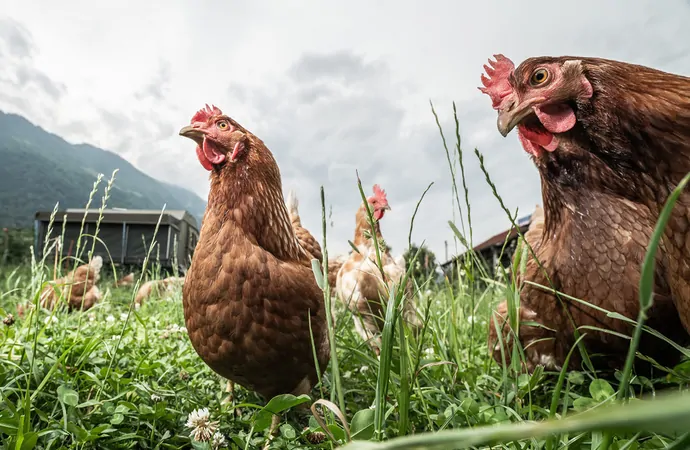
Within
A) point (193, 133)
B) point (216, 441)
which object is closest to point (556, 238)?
point (216, 441)

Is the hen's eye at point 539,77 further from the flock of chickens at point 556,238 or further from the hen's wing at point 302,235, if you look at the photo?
the hen's wing at point 302,235

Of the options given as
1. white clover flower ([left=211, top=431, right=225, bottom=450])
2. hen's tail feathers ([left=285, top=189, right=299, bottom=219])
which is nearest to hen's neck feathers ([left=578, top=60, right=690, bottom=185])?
white clover flower ([left=211, top=431, right=225, bottom=450])

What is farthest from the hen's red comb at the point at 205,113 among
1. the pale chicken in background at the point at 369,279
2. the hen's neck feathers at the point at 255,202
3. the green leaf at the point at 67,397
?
the green leaf at the point at 67,397

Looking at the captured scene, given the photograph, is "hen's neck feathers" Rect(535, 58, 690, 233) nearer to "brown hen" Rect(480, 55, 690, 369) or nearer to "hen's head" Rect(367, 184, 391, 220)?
"brown hen" Rect(480, 55, 690, 369)

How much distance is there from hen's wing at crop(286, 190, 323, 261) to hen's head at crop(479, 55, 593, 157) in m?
1.54

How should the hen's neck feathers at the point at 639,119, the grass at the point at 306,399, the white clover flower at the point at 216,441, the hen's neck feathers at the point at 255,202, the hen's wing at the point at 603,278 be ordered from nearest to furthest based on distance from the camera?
the grass at the point at 306,399 → the hen's neck feathers at the point at 639,119 → the white clover flower at the point at 216,441 → the hen's wing at the point at 603,278 → the hen's neck feathers at the point at 255,202

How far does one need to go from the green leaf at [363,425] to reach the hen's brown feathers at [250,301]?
2.20ft

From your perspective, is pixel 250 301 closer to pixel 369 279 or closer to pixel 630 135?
pixel 630 135

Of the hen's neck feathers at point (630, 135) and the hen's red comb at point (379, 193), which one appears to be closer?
the hen's neck feathers at point (630, 135)

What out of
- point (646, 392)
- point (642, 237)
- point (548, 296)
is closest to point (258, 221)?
point (548, 296)

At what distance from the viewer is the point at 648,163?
1181mm

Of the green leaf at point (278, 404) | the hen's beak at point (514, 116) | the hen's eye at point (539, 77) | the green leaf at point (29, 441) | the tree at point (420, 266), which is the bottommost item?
the green leaf at point (29, 441)

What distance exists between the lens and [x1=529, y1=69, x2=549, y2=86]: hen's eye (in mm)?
1503

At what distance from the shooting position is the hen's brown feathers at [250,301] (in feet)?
5.66
